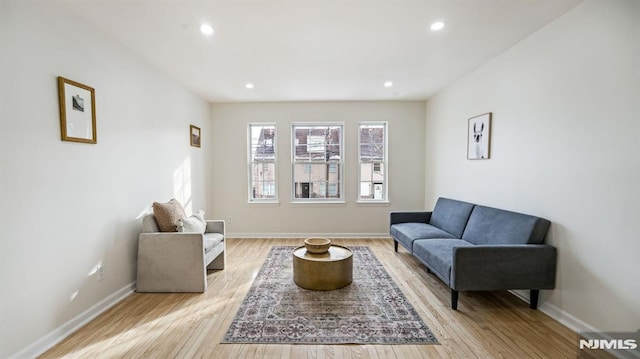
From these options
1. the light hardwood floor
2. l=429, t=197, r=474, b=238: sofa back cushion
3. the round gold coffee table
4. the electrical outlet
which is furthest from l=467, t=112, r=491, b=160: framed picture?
the electrical outlet

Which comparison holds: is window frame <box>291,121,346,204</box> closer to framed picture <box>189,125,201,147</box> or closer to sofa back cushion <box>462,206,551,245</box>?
framed picture <box>189,125,201,147</box>

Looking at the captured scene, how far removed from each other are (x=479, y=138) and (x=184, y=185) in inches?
167

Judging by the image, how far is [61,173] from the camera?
7.10ft

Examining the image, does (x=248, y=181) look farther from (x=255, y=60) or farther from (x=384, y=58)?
(x=384, y=58)

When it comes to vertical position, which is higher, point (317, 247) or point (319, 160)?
point (319, 160)

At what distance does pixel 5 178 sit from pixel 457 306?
370cm

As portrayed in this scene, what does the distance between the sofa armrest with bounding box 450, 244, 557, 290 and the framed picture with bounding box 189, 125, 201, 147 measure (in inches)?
159

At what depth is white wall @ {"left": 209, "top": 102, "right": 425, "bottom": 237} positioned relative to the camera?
5199 millimetres

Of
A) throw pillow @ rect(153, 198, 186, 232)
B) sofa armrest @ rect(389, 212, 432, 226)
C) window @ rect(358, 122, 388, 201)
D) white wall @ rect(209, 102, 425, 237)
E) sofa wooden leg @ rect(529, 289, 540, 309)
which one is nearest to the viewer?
sofa wooden leg @ rect(529, 289, 540, 309)

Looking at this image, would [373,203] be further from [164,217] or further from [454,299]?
[164,217]

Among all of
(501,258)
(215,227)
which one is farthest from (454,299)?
(215,227)

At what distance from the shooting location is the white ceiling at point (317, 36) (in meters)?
2.18

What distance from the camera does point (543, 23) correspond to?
2.45m

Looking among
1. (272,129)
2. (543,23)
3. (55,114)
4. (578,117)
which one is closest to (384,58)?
(543,23)
